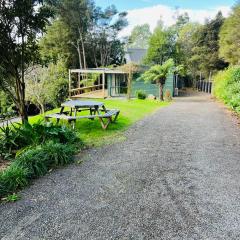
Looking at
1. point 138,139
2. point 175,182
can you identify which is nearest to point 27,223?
point 175,182

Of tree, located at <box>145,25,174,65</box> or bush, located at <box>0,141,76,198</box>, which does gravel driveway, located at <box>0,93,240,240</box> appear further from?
tree, located at <box>145,25,174,65</box>

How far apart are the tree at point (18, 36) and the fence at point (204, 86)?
26484 millimetres

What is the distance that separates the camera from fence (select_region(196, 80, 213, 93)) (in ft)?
107

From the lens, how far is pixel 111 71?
75.3 ft

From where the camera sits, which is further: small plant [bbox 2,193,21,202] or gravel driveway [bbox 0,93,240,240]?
small plant [bbox 2,193,21,202]

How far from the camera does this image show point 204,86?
35.8 metres

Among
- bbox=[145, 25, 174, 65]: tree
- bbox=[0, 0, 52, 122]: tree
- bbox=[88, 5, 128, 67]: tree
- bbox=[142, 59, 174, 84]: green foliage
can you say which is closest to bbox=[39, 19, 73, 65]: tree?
bbox=[88, 5, 128, 67]: tree

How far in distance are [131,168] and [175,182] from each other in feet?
3.37

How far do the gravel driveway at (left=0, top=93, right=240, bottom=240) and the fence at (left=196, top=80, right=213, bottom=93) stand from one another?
27256 millimetres

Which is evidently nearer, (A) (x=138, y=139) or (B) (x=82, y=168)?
(B) (x=82, y=168)

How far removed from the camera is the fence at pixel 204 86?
107ft

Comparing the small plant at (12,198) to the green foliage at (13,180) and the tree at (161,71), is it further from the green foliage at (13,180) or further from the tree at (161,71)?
the tree at (161,71)

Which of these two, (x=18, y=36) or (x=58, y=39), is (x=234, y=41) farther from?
(x=58, y=39)

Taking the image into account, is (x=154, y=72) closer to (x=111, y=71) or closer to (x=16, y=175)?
(x=111, y=71)
